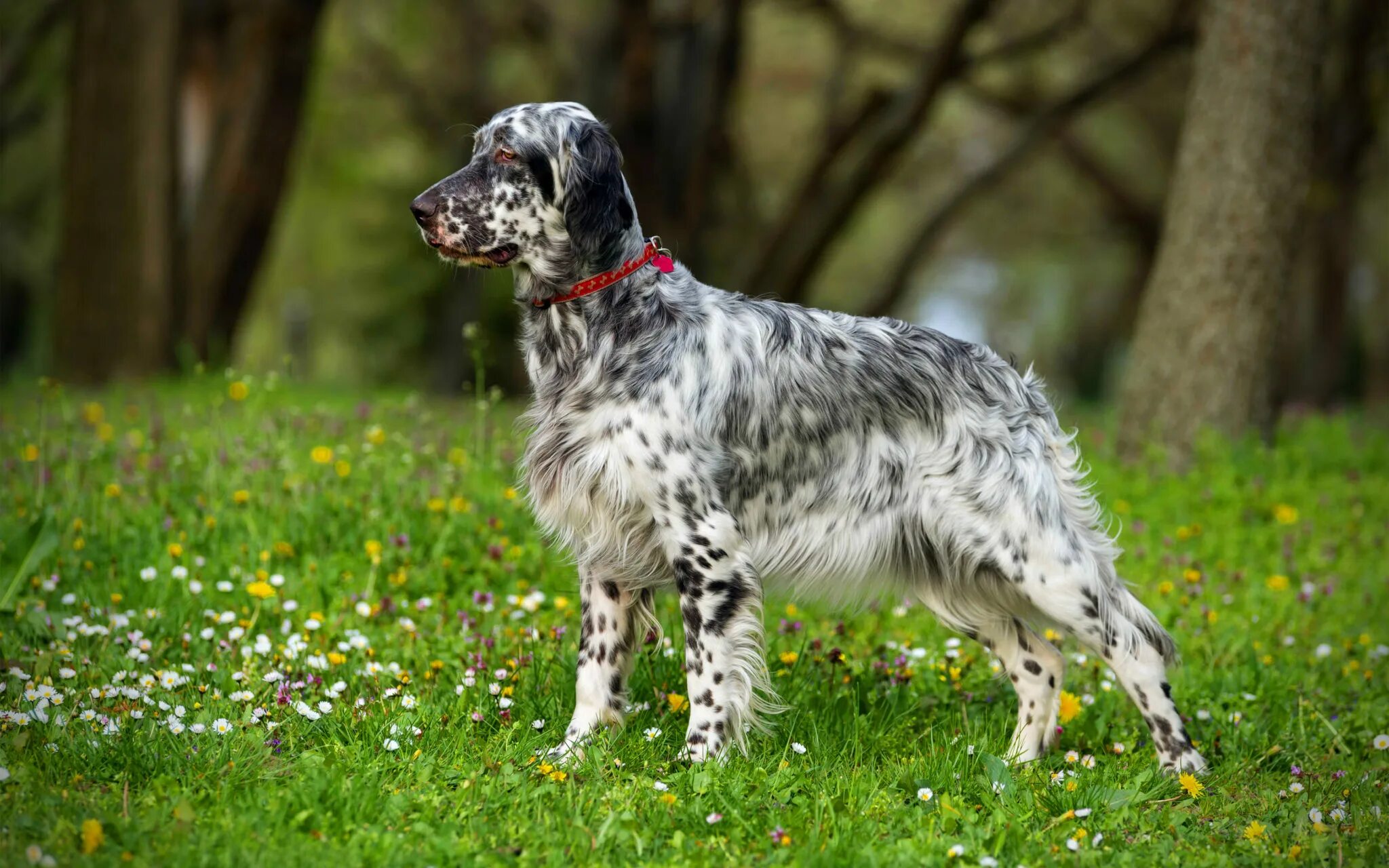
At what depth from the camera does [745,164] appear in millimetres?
17672

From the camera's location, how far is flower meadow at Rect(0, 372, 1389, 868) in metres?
3.32

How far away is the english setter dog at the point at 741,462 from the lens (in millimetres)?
3959

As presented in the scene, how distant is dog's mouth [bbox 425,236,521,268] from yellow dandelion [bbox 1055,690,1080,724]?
244 cm

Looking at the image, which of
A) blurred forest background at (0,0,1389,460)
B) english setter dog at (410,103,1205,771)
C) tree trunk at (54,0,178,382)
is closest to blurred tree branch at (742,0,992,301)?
blurred forest background at (0,0,1389,460)

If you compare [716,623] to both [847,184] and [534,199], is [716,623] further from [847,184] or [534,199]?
[847,184]

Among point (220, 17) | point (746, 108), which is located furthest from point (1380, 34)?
point (220, 17)

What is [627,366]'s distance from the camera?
3.99 metres

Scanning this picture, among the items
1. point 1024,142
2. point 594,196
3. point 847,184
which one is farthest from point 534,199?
point 1024,142

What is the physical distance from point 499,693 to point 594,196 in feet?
5.59

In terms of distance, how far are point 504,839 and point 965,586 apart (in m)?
1.88

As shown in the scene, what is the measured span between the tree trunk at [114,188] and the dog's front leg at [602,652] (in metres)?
7.98

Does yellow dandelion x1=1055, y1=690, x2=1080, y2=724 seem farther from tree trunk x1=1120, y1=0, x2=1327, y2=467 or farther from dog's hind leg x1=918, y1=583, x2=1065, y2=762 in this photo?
tree trunk x1=1120, y1=0, x2=1327, y2=467

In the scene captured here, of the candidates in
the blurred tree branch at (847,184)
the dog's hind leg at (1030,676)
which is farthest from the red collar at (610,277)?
the blurred tree branch at (847,184)

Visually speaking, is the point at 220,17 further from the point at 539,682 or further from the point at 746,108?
the point at 539,682
